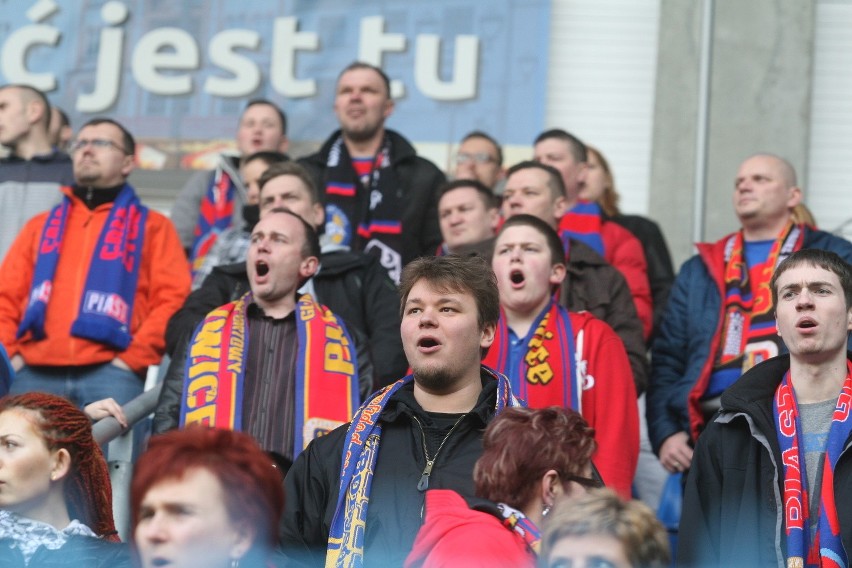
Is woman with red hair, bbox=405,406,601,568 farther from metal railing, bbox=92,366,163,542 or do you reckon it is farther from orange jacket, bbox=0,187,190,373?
orange jacket, bbox=0,187,190,373

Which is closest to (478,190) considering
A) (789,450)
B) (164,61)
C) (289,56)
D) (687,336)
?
(687,336)

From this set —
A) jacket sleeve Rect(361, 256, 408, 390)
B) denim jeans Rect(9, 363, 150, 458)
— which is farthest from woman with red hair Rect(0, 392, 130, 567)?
denim jeans Rect(9, 363, 150, 458)

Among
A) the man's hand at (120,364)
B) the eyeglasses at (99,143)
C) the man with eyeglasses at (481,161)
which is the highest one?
the man with eyeglasses at (481,161)

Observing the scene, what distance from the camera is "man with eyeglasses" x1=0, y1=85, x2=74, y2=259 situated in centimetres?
840

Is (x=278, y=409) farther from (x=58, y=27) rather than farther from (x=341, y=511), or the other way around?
(x=58, y=27)

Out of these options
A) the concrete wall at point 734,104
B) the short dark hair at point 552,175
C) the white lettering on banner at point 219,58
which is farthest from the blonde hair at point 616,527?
the white lettering on banner at point 219,58

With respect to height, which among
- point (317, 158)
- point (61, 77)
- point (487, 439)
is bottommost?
point (487, 439)

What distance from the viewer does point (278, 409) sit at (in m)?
6.03

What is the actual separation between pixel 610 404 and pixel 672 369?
39.8 inches

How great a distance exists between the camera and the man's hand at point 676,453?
6.67m

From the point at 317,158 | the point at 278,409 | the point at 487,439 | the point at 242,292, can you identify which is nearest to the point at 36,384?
the point at 242,292

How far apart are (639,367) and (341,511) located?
2.37 m

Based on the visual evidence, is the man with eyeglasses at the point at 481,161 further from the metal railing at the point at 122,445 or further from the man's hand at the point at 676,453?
the metal railing at the point at 122,445

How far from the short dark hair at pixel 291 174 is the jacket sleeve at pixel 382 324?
452 mm
